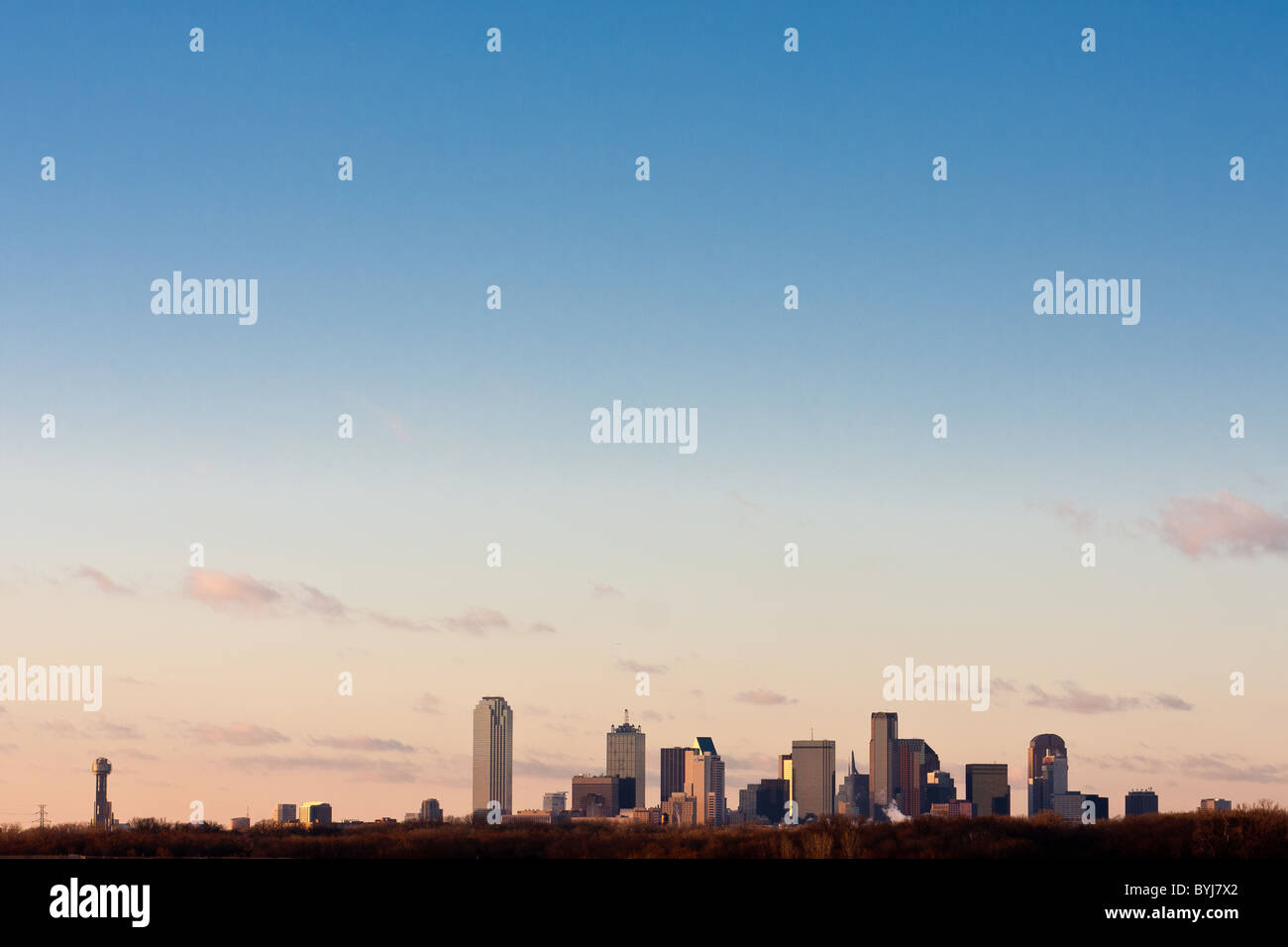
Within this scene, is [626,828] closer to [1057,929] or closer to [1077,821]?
[1077,821]

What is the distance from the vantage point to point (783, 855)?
184 ft

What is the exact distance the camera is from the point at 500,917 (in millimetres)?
34781

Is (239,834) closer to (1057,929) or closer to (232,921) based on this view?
(232,921)

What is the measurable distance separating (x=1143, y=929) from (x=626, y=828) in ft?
118

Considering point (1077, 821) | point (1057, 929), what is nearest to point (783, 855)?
point (1077, 821)

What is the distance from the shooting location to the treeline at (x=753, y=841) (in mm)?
56156

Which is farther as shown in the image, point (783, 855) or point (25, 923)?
point (783, 855)

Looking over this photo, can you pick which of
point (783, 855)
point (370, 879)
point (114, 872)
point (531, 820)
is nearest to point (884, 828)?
point (783, 855)

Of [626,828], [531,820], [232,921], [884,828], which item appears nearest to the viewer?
[232,921]

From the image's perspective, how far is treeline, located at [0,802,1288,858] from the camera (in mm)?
56156

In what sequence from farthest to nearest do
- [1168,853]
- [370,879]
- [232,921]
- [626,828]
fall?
[626,828]
[1168,853]
[370,879]
[232,921]

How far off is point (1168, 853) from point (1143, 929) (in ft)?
74.5

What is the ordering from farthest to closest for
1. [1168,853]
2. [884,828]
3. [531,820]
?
[531,820], [884,828], [1168,853]

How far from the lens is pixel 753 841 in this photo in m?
59.0
